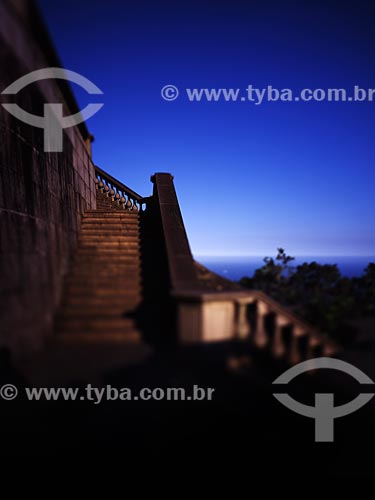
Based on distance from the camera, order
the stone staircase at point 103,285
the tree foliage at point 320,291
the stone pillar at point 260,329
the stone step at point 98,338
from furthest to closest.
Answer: the tree foliage at point 320,291 → the stone staircase at point 103,285 → the stone step at point 98,338 → the stone pillar at point 260,329

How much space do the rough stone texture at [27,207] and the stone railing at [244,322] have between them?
7.15ft

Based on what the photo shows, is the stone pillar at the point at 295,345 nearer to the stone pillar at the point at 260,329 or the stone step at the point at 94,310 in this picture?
the stone pillar at the point at 260,329

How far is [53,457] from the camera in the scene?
7.84ft

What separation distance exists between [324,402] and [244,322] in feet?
4.86

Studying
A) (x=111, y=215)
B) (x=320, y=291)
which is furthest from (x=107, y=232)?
(x=320, y=291)

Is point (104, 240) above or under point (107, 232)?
under

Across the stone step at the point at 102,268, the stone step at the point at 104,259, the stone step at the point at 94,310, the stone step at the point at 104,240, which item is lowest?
the stone step at the point at 94,310

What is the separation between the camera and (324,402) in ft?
10.6

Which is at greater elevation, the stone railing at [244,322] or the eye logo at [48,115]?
the eye logo at [48,115]

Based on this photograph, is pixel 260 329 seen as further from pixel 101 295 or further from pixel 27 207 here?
pixel 27 207

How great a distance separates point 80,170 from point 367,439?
8745mm

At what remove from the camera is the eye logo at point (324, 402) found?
302 cm

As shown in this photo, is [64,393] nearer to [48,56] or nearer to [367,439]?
[367,439]

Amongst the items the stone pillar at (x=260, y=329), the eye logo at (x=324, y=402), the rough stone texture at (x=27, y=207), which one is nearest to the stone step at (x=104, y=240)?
the rough stone texture at (x=27, y=207)
